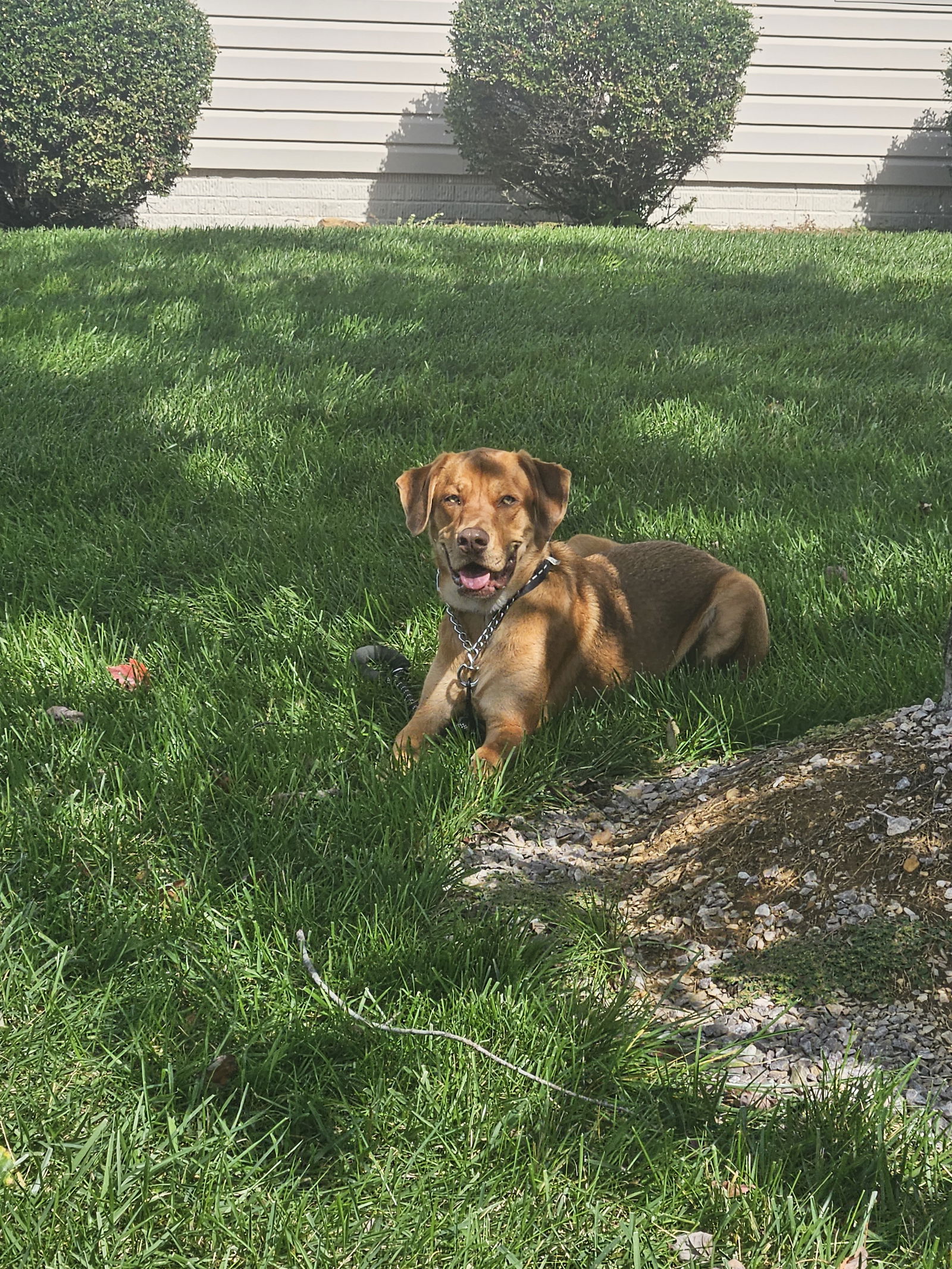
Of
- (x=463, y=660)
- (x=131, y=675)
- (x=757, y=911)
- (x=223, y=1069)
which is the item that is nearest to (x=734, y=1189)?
(x=757, y=911)

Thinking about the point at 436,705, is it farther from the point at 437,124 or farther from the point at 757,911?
the point at 437,124

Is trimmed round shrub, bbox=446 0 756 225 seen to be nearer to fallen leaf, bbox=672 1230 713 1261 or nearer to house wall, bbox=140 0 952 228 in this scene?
house wall, bbox=140 0 952 228

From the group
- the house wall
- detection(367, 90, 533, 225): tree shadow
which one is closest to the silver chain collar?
detection(367, 90, 533, 225): tree shadow

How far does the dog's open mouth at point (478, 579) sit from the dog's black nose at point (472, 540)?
0.07 meters

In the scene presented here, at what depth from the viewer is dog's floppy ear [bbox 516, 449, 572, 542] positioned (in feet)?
12.9

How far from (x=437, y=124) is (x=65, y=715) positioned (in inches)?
549

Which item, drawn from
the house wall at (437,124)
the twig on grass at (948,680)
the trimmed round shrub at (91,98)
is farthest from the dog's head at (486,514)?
the house wall at (437,124)

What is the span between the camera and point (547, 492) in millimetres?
3963

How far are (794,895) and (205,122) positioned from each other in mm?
15229

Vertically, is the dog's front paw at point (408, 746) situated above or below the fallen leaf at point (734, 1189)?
below

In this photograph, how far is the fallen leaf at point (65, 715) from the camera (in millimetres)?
3525

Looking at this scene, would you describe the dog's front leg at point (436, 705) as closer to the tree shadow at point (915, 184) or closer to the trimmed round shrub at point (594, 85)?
the trimmed round shrub at point (594, 85)

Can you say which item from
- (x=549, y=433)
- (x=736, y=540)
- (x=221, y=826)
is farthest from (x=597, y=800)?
(x=549, y=433)

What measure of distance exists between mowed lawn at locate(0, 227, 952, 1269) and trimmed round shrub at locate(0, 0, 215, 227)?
18.1ft
